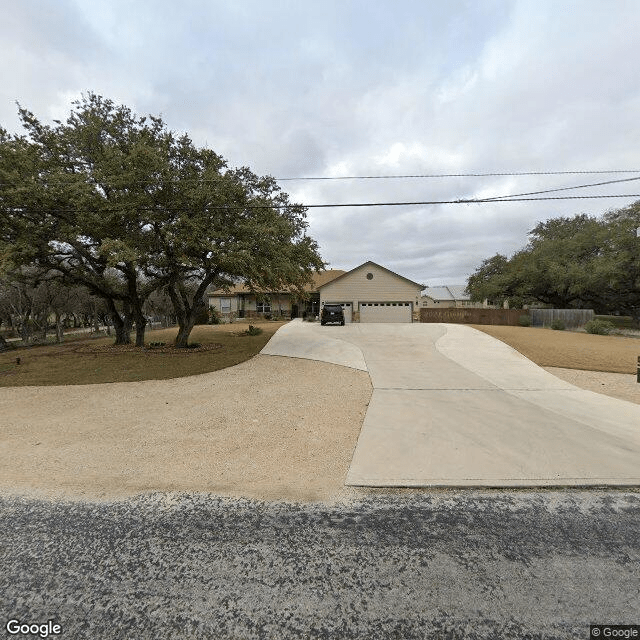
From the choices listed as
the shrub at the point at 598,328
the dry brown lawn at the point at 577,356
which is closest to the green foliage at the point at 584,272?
the shrub at the point at 598,328

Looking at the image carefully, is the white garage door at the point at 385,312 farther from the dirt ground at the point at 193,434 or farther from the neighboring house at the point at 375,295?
the dirt ground at the point at 193,434

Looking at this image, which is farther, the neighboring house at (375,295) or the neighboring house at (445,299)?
the neighboring house at (445,299)

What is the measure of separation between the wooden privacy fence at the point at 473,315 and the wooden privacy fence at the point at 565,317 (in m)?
1.09

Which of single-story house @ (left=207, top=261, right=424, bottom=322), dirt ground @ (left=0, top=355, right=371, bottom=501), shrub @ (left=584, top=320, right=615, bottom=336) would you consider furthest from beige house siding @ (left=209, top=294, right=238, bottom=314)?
shrub @ (left=584, top=320, right=615, bottom=336)

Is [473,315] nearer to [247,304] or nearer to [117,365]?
[247,304]

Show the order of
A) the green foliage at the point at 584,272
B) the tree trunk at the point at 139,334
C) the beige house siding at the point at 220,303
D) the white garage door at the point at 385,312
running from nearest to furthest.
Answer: the tree trunk at the point at 139,334 → the green foliage at the point at 584,272 → the white garage door at the point at 385,312 → the beige house siding at the point at 220,303

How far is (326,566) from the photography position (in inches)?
100

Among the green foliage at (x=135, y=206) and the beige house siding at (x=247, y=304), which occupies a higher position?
the green foliage at (x=135, y=206)

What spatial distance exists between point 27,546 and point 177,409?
392 centimetres

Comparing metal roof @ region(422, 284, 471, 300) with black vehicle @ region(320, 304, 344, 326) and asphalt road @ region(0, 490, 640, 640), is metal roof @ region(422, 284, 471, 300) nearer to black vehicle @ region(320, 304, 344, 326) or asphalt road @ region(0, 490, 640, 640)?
black vehicle @ region(320, 304, 344, 326)

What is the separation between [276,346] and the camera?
15172 mm

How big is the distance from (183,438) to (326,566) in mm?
3488

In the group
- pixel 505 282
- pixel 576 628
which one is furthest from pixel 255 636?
pixel 505 282

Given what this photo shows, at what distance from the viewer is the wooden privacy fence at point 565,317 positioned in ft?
81.6
